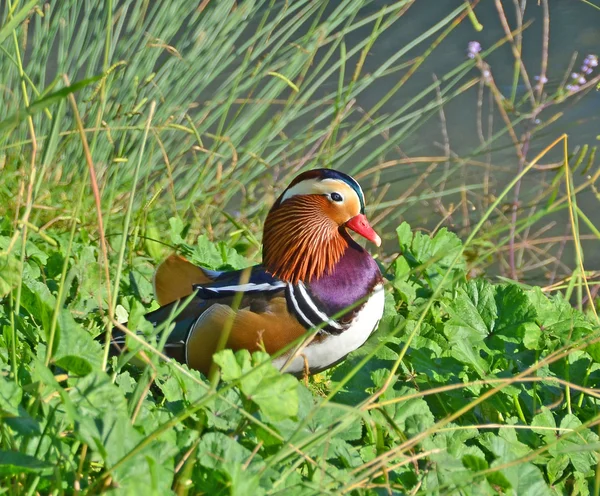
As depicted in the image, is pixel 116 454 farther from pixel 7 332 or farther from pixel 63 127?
pixel 63 127

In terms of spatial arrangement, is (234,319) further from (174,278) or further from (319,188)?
(319,188)

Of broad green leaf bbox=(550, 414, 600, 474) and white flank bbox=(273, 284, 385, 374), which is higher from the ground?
broad green leaf bbox=(550, 414, 600, 474)

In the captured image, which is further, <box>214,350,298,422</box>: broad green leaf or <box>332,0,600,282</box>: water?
<box>332,0,600,282</box>: water

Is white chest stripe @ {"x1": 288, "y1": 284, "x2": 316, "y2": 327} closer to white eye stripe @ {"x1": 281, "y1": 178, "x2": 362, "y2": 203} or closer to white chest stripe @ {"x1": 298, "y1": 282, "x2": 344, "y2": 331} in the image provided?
white chest stripe @ {"x1": 298, "y1": 282, "x2": 344, "y2": 331}

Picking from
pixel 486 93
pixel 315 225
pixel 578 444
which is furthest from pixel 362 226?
pixel 486 93

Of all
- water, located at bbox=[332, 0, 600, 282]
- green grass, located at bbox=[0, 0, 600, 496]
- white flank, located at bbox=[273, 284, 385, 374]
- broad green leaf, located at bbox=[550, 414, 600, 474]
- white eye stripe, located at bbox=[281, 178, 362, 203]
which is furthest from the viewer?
water, located at bbox=[332, 0, 600, 282]

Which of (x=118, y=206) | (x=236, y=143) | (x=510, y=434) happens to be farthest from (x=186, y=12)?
(x=510, y=434)

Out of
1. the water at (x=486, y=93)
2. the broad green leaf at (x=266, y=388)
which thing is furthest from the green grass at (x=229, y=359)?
the water at (x=486, y=93)

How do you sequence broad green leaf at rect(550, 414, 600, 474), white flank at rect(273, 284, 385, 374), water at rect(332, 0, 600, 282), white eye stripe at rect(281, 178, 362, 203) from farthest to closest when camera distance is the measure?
water at rect(332, 0, 600, 282)
white eye stripe at rect(281, 178, 362, 203)
white flank at rect(273, 284, 385, 374)
broad green leaf at rect(550, 414, 600, 474)

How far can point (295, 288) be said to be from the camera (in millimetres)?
2025

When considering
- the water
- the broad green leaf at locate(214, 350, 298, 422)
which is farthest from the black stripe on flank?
the water

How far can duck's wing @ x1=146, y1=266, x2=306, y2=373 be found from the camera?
1.95 metres

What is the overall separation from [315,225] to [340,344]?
1.22ft

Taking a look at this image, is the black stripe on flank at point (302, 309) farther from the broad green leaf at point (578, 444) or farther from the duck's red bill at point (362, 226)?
the broad green leaf at point (578, 444)
